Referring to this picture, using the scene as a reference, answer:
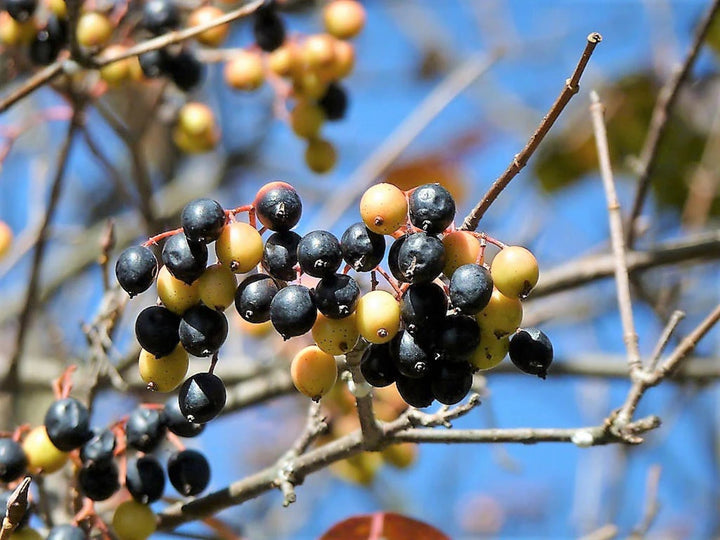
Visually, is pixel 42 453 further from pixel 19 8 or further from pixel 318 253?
pixel 19 8

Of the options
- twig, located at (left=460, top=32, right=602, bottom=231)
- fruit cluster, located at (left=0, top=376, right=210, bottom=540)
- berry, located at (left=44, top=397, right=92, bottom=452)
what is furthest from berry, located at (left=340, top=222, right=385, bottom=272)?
berry, located at (left=44, top=397, right=92, bottom=452)

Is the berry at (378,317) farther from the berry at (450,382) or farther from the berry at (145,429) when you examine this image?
the berry at (145,429)

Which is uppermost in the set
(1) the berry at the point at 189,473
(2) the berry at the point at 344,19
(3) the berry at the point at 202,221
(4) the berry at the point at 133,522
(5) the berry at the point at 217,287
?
(2) the berry at the point at 344,19

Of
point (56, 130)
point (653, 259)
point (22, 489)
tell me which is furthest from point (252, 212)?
point (56, 130)

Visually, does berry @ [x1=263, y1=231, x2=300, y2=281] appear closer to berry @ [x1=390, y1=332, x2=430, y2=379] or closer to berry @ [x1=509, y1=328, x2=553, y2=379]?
berry @ [x1=390, y1=332, x2=430, y2=379]

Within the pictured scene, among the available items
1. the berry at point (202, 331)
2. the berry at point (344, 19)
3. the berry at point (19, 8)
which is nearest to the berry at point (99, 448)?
the berry at point (202, 331)

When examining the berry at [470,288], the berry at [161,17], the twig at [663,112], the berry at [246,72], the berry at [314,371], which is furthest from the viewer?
the berry at [246,72]

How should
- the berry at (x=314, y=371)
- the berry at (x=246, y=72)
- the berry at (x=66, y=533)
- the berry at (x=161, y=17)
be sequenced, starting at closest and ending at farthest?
the berry at (x=314, y=371) → the berry at (x=66, y=533) → the berry at (x=161, y=17) → the berry at (x=246, y=72)
